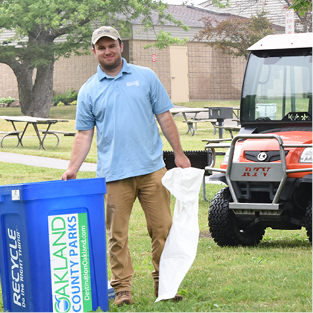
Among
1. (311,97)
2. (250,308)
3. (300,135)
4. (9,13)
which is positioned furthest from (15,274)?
(9,13)

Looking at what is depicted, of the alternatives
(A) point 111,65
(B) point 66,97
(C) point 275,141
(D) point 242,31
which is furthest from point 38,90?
(A) point 111,65

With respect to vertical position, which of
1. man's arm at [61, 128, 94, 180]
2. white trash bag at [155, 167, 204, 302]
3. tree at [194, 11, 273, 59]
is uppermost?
tree at [194, 11, 273, 59]

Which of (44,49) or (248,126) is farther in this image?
(44,49)

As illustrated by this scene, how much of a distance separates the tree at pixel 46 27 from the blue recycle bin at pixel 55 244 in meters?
21.3

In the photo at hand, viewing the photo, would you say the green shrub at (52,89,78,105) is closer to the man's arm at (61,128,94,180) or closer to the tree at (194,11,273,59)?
the tree at (194,11,273,59)

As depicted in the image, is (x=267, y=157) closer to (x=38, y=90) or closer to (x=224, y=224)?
(x=224, y=224)

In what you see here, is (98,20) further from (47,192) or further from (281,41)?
(47,192)

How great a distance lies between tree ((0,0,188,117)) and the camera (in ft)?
80.6

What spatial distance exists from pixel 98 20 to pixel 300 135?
2210 cm

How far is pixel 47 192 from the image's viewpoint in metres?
3.45

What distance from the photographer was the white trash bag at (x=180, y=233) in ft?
13.0

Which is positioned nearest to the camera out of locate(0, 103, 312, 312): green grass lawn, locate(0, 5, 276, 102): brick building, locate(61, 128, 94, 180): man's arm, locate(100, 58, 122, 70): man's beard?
locate(0, 103, 312, 312): green grass lawn

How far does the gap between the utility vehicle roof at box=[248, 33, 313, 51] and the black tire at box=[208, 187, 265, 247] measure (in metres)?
1.55

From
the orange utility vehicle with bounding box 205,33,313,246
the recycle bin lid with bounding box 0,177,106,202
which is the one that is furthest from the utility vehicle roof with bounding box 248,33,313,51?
the recycle bin lid with bounding box 0,177,106,202
